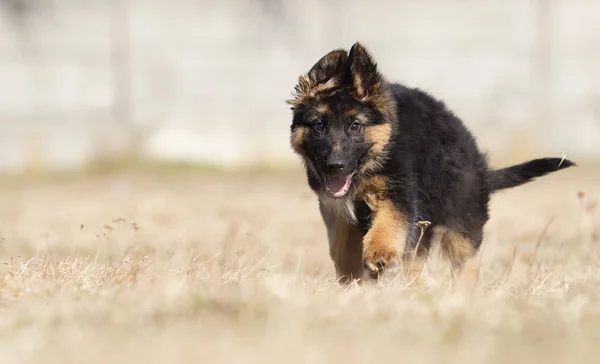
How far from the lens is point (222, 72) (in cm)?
1563

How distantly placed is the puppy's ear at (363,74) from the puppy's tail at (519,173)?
107cm

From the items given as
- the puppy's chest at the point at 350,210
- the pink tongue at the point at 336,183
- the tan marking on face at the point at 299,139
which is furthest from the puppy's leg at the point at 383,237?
the tan marking on face at the point at 299,139

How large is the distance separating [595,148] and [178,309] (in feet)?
42.5

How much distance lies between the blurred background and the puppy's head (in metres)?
9.24

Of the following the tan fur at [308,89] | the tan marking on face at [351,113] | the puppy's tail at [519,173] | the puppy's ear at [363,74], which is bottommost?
the puppy's tail at [519,173]

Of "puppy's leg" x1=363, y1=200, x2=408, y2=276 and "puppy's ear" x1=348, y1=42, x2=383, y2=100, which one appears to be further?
"puppy's ear" x1=348, y1=42, x2=383, y2=100

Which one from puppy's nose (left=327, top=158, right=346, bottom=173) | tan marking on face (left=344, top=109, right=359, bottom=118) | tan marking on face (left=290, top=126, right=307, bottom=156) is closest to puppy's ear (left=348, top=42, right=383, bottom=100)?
tan marking on face (left=344, top=109, right=359, bottom=118)

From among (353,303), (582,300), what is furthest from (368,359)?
(582,300)

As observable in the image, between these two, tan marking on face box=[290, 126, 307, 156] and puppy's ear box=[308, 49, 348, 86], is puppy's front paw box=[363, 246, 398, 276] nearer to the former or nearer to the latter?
tan marking on face box=[290, 126, 307, 156]

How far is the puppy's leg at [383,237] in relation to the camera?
18.7 feet

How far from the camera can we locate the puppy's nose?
605cm

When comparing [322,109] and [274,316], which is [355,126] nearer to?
[322,109]

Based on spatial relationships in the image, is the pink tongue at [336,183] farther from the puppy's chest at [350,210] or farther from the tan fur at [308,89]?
the tan fur at [308,89]

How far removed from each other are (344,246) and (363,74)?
1.11 meters
